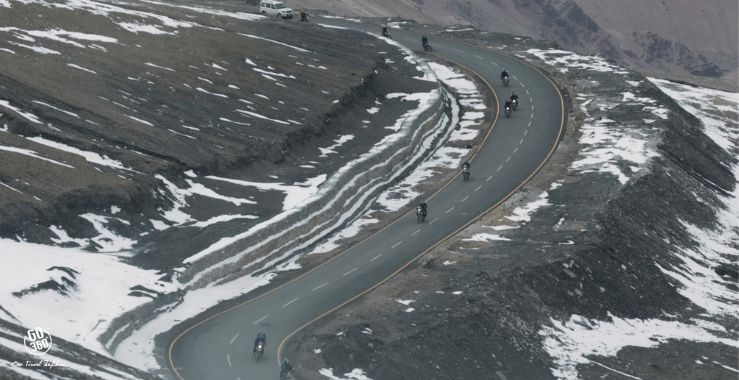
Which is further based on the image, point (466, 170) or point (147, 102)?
point (466, 170)

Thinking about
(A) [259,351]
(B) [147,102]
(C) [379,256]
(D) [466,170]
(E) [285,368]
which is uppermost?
(B) [147,102]

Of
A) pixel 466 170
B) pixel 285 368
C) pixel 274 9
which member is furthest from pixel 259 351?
pixel 274 9

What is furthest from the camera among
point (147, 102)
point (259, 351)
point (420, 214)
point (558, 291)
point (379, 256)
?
point (147, 102)

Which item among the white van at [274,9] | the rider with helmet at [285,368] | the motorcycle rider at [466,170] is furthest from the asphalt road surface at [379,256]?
the white van at [274,9]

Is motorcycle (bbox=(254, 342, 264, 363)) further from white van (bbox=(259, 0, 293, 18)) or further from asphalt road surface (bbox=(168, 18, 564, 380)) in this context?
white van (bbox=(259, 0, 293, 18))

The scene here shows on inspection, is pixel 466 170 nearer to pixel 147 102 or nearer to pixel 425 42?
pixel 147 102

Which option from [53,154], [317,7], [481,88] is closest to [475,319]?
[53,154]

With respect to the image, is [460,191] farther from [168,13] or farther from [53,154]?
[168,13]
